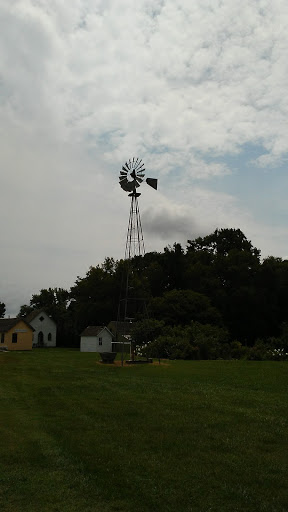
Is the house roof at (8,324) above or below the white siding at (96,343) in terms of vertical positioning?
above

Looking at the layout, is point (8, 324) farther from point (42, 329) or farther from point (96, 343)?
point (42, 329)

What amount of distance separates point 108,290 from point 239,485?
62927 millimetres

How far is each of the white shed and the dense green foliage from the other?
673 centimetres

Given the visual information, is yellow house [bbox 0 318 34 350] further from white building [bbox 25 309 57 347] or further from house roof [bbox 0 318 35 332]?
white building [bbox 25 309 57 347]

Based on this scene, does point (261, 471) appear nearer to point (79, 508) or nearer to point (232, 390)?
point (79, 508)

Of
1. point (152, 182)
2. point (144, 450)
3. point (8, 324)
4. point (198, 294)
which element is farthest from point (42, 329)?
point (144, 450)

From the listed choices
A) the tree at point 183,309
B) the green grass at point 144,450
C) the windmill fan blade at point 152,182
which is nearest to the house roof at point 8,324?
the tree at point 183,309

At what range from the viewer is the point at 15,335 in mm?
57625

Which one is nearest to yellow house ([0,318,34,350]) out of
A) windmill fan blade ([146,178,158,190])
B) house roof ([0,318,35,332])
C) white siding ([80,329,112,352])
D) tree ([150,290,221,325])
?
house roof ([0,318,35,332])

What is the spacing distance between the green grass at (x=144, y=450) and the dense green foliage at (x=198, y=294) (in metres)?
28.1

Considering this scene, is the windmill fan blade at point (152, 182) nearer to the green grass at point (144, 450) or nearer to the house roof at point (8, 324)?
the green grass at point (144, 450)

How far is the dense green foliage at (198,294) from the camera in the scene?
48.5 m

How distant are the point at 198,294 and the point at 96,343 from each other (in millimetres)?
16613

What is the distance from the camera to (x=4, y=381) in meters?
20.3
